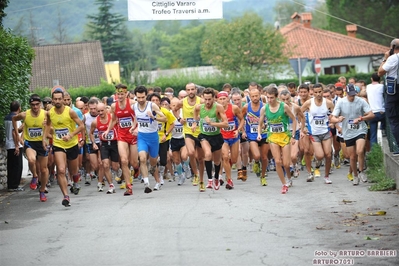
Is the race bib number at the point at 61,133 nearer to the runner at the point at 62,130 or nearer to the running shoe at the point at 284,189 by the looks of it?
the runner at the point at 62,130

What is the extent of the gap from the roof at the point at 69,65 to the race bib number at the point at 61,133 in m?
62.9

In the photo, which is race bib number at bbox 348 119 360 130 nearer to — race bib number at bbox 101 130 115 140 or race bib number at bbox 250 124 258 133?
race bib number at bbox 250 124 258 133

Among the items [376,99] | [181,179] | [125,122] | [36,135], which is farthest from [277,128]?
[376,99]

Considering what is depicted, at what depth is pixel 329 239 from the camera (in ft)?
34.2

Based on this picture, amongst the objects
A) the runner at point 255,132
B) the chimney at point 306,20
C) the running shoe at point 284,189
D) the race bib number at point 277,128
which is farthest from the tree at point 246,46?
the running shoe at point 284,189

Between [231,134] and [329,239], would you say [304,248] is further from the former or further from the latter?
[231,134]

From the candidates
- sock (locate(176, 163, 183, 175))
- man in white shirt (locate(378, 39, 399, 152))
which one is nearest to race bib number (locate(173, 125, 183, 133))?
sock (locate(176, 163, 183, 175))

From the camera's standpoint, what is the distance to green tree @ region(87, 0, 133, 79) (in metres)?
113

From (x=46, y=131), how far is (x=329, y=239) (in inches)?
277

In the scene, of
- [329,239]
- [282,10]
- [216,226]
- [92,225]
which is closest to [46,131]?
[92,225]

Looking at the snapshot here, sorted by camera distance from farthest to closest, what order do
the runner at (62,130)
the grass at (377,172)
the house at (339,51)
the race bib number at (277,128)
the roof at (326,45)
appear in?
the roof at (326,45) < the house at (339,51) < the race bib number at (277,128) < the grass at (377,172) < the runner at (62,130)

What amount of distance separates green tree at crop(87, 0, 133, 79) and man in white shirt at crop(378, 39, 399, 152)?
99.1 m

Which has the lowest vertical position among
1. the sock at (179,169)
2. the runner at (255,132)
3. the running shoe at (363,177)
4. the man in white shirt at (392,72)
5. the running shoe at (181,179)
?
the running shoe at (181,179)

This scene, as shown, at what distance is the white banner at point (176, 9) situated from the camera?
22734 millimetres
